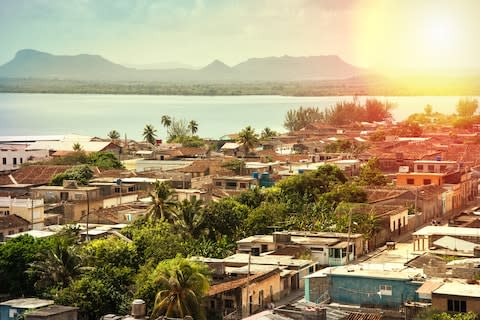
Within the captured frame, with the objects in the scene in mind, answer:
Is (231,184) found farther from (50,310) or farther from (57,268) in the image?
(50,310)

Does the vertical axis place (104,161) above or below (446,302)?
below

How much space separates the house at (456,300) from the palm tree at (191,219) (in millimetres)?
7382

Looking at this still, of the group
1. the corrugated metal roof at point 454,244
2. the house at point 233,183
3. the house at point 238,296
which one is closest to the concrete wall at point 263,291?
the house at point 238,296

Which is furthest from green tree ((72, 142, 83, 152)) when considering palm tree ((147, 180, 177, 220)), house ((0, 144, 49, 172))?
palm tree ((147, 180, 177, 220))

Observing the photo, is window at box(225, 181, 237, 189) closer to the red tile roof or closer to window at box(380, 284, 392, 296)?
the red tile roof

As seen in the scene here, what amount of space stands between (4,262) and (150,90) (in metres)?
166

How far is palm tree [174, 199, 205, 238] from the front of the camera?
1883cm

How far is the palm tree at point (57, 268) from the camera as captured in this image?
15.2 m

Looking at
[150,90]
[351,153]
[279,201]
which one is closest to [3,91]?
[150,90]

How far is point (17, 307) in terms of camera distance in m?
14.2

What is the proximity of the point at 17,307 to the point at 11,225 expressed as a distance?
6159 mm

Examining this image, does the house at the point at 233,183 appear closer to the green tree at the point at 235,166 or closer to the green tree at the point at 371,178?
the green tree at the point at 235,166

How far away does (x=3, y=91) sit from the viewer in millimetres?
193250

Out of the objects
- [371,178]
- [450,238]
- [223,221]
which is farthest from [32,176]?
[450,238]
